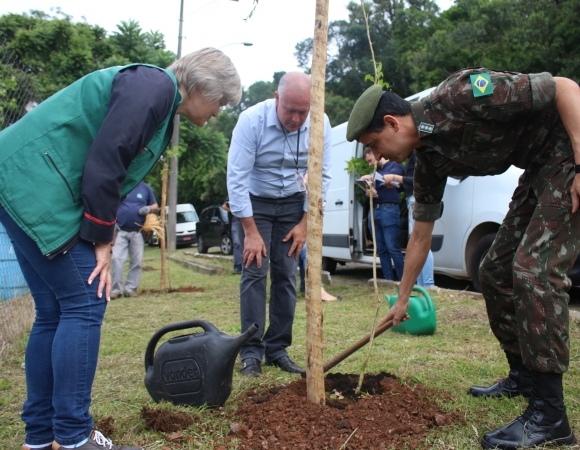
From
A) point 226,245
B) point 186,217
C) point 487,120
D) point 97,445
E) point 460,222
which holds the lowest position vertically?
point 186,217

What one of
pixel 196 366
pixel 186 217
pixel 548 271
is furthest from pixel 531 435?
pixel 186 217

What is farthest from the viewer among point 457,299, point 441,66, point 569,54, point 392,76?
point 392,76

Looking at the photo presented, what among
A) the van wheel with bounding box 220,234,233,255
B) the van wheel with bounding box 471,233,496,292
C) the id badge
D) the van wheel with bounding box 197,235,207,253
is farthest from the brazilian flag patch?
the van wheel with bounding box 197,235,207,253

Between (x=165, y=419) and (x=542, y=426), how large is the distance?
1639 mm

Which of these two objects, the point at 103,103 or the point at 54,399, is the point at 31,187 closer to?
the point at 103,103

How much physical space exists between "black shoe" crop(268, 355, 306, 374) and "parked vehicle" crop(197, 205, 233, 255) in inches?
565

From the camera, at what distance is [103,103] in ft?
7.29

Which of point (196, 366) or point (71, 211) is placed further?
point (196, 366)

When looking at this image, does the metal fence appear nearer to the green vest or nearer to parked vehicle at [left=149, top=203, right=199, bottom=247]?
the green vest

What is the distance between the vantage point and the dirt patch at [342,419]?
239 centimetres

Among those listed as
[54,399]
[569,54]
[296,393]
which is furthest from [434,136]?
[569,54]

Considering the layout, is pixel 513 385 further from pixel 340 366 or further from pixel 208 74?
pixel 208 74

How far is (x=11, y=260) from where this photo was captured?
19.2ft

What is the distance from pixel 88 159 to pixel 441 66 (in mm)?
23072
